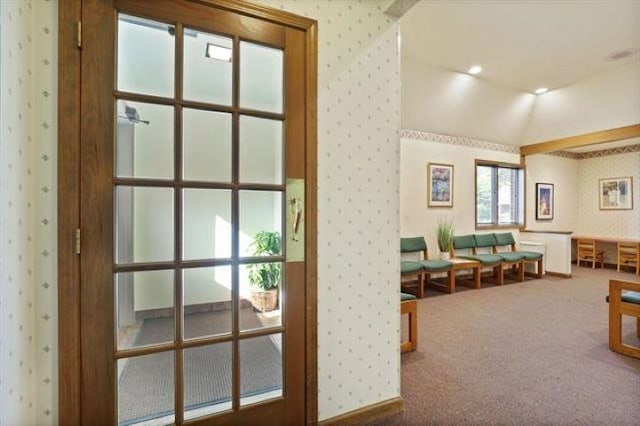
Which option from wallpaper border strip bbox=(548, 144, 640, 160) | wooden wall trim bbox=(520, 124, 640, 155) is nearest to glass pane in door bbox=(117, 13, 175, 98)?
wooden wall trim bbox=(520, 124, 640, 155)

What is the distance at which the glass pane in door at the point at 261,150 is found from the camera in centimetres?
148

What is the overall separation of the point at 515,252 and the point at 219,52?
625 cm

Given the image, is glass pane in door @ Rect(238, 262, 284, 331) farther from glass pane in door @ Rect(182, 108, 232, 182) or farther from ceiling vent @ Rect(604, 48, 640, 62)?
ceiling vent @ Rect(604, 48, 640, 62)

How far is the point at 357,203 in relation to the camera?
5.61 feet

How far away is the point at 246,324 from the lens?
4.85 ft

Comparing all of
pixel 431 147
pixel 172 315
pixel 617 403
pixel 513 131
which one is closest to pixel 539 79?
pixel 513 131

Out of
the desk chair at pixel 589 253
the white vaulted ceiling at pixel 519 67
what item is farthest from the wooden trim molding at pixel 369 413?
the desk chair at pixel 589 253

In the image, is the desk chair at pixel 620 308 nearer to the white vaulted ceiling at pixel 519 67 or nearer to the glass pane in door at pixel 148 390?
the white vaulted ceiling at pixel 519 67

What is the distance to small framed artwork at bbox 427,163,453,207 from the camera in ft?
17.5

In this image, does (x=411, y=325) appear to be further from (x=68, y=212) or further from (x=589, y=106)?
(x=589, y=106)

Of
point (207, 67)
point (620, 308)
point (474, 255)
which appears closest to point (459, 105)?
point (474, 255)

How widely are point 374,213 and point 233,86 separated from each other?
101cm

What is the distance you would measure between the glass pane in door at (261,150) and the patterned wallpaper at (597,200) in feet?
28.4

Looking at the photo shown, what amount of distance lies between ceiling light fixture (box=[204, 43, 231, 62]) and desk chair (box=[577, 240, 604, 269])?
8.50 meters
